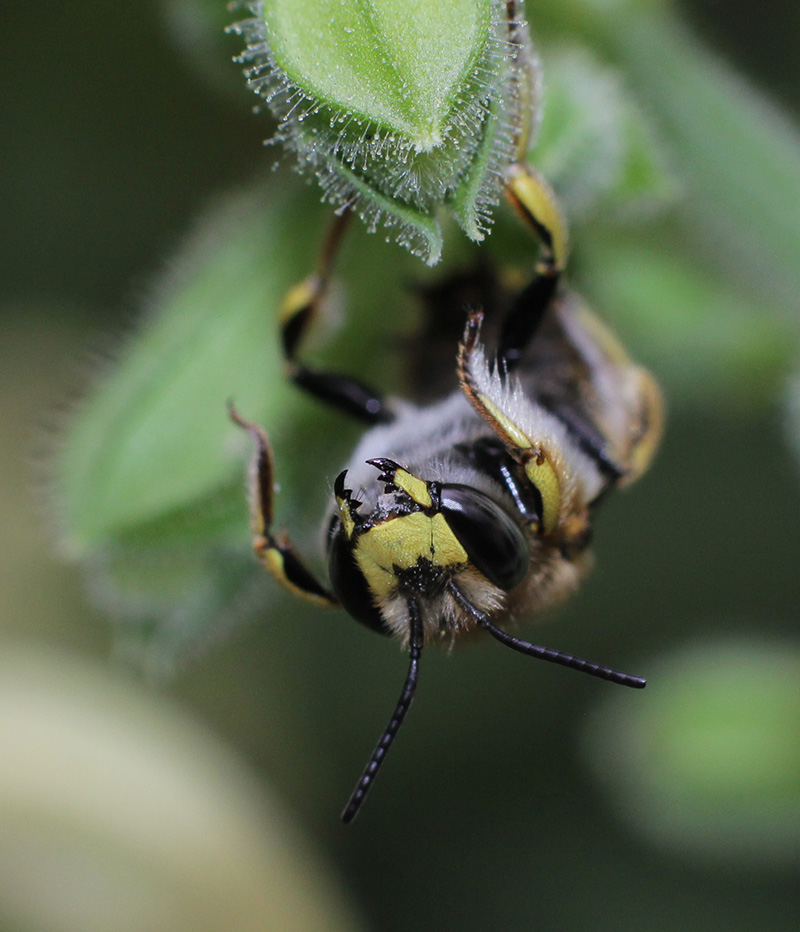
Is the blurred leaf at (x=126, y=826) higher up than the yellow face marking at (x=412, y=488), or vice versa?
the yellow face marking at (x=412, y=488)

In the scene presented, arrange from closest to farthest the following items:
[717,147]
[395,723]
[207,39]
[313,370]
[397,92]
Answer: [397,92]
[395,723]
[313,370]
[207,39]
[717,147]

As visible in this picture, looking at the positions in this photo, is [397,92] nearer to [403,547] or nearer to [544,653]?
[403,547]

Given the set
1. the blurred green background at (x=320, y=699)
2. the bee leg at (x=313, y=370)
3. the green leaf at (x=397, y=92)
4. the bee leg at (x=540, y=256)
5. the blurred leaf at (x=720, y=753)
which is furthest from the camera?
the blurred green background at (x=320, y=699)

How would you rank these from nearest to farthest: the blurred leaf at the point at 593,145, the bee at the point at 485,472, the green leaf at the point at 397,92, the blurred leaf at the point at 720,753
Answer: the green leaf at the point at 397,92 → the bee at the point at 485,472 → the blurred leaf at the point at 593,145 → the blurred leaf at the point at 720,753

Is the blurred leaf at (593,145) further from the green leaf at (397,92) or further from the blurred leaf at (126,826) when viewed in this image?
the blurred leaf at (126,826)

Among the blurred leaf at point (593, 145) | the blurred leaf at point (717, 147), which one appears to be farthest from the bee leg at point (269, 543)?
the blurred leaf at point (717, 147)

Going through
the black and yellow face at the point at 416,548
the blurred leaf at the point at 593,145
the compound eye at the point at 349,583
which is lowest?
the compound eye at the point at 349,583

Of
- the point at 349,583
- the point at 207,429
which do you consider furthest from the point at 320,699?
the point at 349,583
